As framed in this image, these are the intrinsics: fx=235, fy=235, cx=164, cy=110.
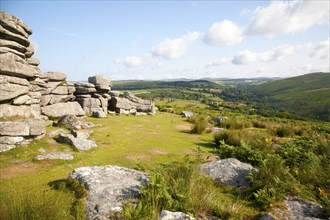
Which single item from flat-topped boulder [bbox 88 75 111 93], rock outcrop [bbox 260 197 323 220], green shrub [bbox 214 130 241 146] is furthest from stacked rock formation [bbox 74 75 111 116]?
rock outcrop [bbox 260 197 323 220]

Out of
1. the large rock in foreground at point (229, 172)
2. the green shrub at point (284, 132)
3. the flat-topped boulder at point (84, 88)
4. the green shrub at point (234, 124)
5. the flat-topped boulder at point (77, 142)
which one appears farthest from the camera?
the flat-topped boulder at point (84, 88)

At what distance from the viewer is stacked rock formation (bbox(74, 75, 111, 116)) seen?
2864 cm

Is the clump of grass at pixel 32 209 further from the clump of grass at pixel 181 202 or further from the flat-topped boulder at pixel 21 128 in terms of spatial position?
the flat-topped boulder at pixel 21 128

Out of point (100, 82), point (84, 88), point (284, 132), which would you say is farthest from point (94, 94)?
point (284, 132)

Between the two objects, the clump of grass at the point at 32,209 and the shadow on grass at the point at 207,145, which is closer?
the clump of grass at the point at 32,209

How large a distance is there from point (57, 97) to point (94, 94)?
549 centimetres

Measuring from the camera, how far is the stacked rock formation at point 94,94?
28641mm

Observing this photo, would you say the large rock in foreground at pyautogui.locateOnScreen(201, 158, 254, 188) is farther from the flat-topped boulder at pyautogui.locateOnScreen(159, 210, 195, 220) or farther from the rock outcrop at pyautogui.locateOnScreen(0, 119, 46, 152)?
the rock outcrop at pyautogui.locateOnScreen(0, 119, 46, 152)

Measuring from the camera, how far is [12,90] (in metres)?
17.1

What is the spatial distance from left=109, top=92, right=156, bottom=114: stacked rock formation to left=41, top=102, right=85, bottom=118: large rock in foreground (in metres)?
6.03

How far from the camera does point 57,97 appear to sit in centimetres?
2523

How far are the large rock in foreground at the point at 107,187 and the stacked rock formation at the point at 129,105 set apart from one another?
23618 millimetres

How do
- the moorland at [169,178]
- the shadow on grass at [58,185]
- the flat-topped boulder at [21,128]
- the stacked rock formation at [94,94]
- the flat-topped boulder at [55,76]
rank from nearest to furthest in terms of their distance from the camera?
the moorland at [169,178]
the shadow on grass at [58,185]
the flat-topped boulder at [21,128]
the flat-topped boulder at [55,76]
the stacked rock formation at [94,94]

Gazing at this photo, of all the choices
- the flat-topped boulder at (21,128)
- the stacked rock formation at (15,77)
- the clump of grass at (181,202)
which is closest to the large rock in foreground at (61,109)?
the stacked rock formation at (15,77)
